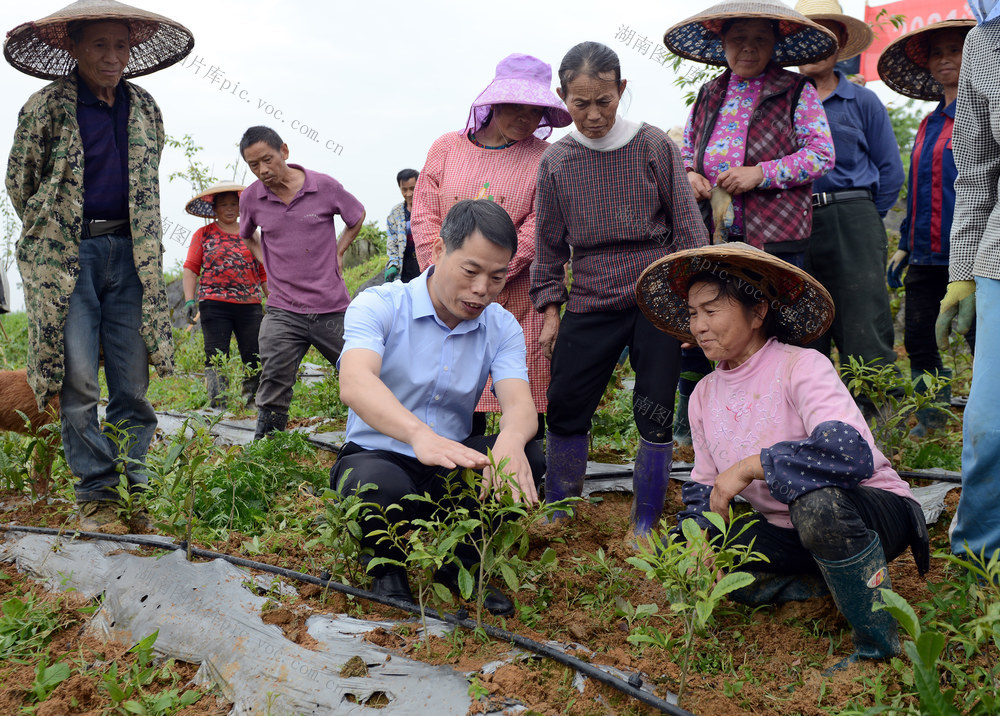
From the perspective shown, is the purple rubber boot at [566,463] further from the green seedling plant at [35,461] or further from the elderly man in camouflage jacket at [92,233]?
the green seedling plant at [35,461]

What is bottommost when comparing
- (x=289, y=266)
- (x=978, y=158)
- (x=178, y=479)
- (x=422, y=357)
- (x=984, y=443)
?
(x=178, y=479)

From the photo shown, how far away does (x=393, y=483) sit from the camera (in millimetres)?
2289

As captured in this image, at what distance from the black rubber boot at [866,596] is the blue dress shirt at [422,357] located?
1.10 metres

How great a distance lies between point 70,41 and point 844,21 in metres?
3.59

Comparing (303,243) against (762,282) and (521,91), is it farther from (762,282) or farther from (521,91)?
(762,282)

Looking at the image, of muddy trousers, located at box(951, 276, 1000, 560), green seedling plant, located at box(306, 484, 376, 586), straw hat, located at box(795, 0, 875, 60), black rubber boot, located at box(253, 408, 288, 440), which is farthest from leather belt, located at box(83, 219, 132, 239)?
straw hat, located at box(795, 0, 875, 60)

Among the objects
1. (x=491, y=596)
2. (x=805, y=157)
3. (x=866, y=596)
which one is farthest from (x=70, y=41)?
(x=866, y=596)

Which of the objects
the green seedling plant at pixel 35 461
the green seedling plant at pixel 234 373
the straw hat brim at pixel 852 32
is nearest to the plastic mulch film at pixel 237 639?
the green seedling plant at pixel 35 461

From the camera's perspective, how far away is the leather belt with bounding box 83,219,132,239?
3.16 meters

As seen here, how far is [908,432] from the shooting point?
4078mm

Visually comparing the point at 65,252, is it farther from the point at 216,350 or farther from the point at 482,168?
the point at 216,350

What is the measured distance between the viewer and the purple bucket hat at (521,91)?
3289 millimetres

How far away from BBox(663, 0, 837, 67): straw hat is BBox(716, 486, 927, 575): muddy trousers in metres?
1.89

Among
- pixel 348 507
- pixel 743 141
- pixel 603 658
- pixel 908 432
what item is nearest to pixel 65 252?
pixel 348 507
